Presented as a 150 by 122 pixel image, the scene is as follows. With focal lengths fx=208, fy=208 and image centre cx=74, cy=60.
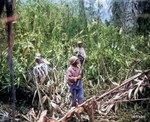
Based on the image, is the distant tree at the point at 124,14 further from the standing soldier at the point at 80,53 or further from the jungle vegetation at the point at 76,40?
the standing soldier at the point at 80,53

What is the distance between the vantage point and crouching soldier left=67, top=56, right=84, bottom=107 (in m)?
1.16

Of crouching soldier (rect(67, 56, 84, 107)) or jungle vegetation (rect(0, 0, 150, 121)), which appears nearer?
crouching soldier (rect(67, 56, 84, 107))

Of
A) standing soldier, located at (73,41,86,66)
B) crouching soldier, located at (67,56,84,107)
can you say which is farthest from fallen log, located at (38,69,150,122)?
standing soldier, located at (73,41,86,66)

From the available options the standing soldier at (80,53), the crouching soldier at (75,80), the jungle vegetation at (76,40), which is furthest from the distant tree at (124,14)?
the crouching soldier at (75,80)

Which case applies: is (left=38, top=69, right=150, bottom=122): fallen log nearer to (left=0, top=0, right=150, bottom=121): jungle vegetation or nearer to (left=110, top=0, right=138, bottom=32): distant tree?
(left=0, top=0, right=150, bottom=121): jungle vegetation

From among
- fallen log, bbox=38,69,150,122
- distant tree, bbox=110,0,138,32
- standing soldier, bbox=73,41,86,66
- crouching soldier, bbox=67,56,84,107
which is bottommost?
fallen log, bbox=38,69,150,122

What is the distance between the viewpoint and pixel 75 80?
1.15 metres

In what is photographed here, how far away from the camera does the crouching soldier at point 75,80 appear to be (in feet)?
3.79

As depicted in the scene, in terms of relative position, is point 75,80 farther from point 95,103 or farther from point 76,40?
point 76,40

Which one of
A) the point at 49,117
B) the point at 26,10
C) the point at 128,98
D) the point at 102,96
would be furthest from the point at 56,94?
the point at 26,10

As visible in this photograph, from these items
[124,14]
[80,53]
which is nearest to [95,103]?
[80,53]

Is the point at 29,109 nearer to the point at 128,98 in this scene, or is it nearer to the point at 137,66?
the point at 128,98

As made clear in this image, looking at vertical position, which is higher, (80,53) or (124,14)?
(124,14)

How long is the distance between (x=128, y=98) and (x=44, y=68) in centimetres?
54
